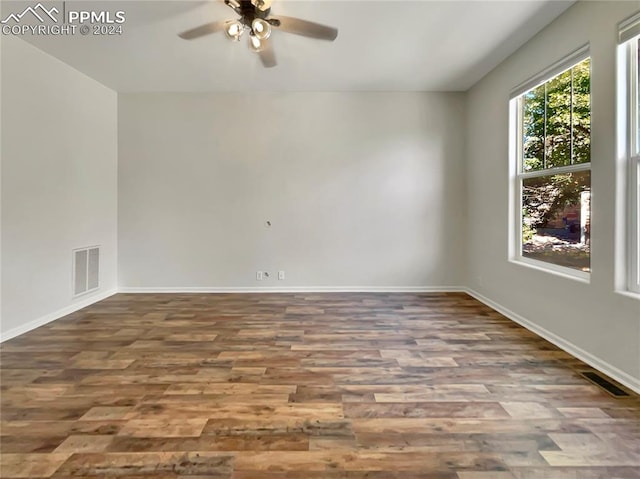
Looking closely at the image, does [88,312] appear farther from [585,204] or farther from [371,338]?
[585,204]

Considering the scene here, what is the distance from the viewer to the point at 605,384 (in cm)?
216

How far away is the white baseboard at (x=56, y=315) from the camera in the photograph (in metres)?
3.04

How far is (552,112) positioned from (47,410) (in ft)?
14.7

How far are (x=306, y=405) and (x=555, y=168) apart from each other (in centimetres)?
295

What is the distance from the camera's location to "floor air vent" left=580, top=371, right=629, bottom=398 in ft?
6.73

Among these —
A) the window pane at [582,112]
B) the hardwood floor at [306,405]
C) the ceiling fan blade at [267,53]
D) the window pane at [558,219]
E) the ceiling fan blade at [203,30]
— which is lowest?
the hardwood floor at [306,405]

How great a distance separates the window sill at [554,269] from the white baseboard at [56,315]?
4.96m

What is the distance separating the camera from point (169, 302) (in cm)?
428

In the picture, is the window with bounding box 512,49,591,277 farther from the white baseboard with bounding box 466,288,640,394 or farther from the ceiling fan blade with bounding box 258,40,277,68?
the ceiling fan blade with bounding box 258,40,277,68

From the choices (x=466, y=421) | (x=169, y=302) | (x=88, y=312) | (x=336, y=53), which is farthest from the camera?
(x=169, y=302)

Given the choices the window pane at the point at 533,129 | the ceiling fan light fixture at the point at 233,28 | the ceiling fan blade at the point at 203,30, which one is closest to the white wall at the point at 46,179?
the ceiling fan blade at the point at 203,30

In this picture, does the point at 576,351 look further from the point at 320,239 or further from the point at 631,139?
the point at 320,239

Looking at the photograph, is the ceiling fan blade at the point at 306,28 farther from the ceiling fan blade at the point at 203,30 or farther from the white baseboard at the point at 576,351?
the white baseboard at the point at 576,351

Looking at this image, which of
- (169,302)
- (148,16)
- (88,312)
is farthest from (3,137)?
(169,302)
